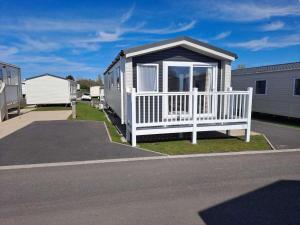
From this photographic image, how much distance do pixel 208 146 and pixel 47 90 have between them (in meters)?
18.9

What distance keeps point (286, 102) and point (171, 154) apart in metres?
10.0

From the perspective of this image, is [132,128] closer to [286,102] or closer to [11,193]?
[11,193]

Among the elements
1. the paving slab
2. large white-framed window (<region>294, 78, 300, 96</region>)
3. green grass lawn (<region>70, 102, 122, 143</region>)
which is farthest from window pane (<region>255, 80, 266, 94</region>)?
the paving slab

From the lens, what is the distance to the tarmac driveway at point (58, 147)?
18.5 feet

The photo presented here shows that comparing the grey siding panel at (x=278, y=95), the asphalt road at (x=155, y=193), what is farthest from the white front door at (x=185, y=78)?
the grey siding panel at (x=278, y=95)

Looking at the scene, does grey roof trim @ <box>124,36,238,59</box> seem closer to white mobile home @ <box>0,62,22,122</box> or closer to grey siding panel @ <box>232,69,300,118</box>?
grey siding panel @ <box>232,69,300,118</box>

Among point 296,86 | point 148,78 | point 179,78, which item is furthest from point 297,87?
point 148,78

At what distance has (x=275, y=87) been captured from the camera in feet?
44.3

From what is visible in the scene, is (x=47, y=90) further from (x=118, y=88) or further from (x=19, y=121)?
(x=118, y=88)

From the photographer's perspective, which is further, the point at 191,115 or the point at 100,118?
the point at 100,118

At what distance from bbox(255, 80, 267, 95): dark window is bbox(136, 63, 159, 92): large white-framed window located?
31.0ft

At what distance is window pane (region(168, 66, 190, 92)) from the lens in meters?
8.28

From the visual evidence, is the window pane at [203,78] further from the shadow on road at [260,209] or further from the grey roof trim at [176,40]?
the shadow on road at [260,209]

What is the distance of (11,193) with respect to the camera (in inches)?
148
